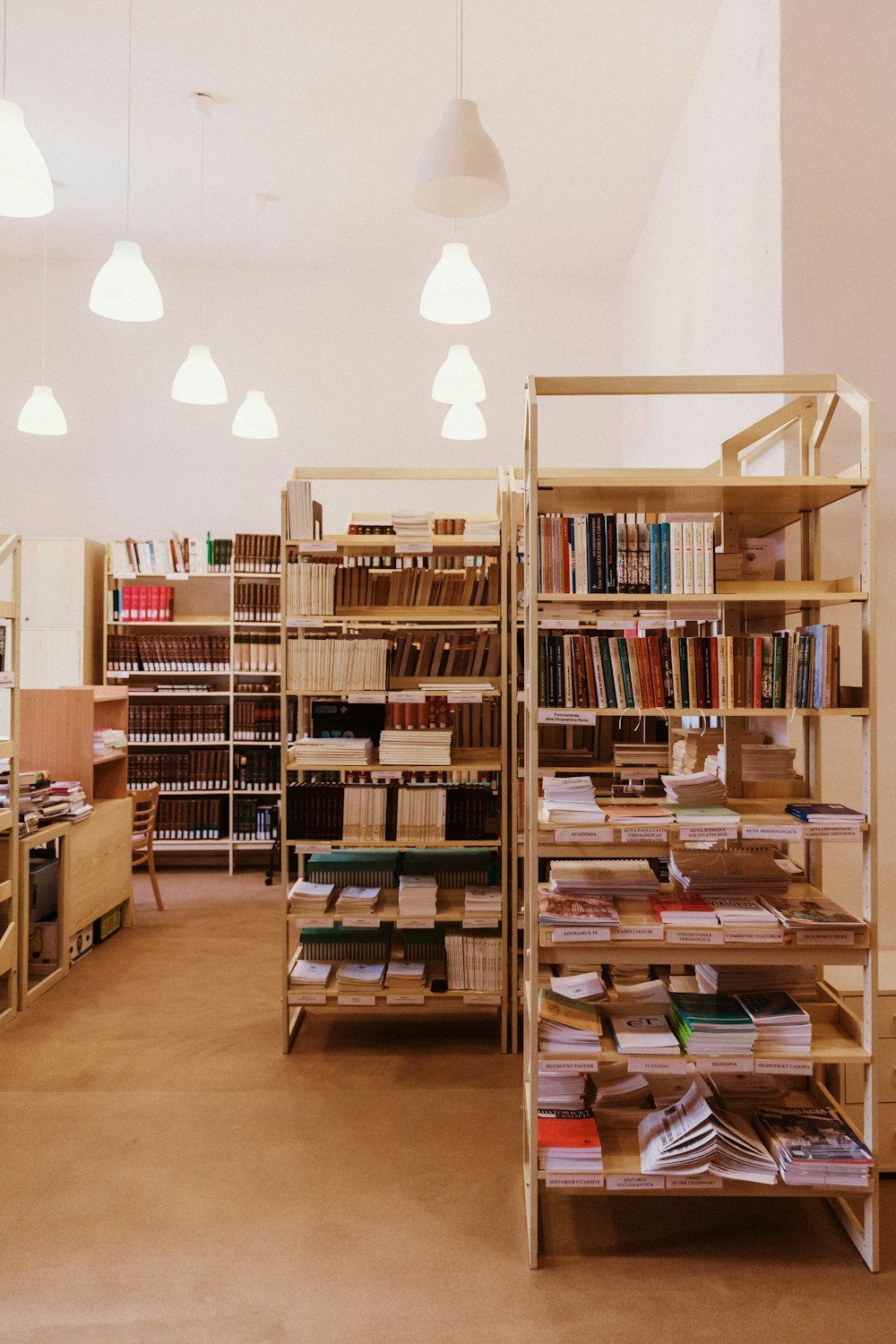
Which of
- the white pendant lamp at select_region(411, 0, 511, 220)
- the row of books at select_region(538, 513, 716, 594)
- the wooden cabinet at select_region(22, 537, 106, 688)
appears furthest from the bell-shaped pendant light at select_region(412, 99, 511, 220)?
the wooden cabinet at select_region(22, 537, 106, 688)

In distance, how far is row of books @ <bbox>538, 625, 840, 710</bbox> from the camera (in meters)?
2.60

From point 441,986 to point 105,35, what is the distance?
4.75 metres

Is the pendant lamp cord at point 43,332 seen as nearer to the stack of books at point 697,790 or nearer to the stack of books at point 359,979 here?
the stack of books at point 359,979

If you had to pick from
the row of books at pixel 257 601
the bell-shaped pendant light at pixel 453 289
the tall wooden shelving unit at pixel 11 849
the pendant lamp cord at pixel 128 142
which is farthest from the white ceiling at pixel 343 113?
the tall wooden shelving unit at pixel 11 849

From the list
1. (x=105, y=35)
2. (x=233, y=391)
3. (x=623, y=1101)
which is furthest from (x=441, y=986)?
(x=233, y=391)

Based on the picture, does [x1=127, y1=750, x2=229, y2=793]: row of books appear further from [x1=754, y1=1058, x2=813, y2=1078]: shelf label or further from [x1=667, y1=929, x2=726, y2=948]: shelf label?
[x1=754, y1=1058, x2=813, y2=1078]: shelf label

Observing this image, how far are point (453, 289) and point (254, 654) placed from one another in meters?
3.79

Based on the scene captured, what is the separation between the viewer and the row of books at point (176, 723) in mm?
7234

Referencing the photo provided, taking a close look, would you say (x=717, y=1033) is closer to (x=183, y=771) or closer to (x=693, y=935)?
(x=693, y=935)

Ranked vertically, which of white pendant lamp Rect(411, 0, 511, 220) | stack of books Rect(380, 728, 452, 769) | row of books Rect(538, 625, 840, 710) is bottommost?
stack of books Rect(380, 728, 452, 769)

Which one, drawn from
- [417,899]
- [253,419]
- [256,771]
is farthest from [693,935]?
[256,771]

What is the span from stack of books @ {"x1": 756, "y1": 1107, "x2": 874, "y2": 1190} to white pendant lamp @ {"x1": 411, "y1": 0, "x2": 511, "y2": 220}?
9.96 feet

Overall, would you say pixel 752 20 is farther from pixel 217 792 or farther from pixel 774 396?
pixel 217 792

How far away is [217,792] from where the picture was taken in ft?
23.8
